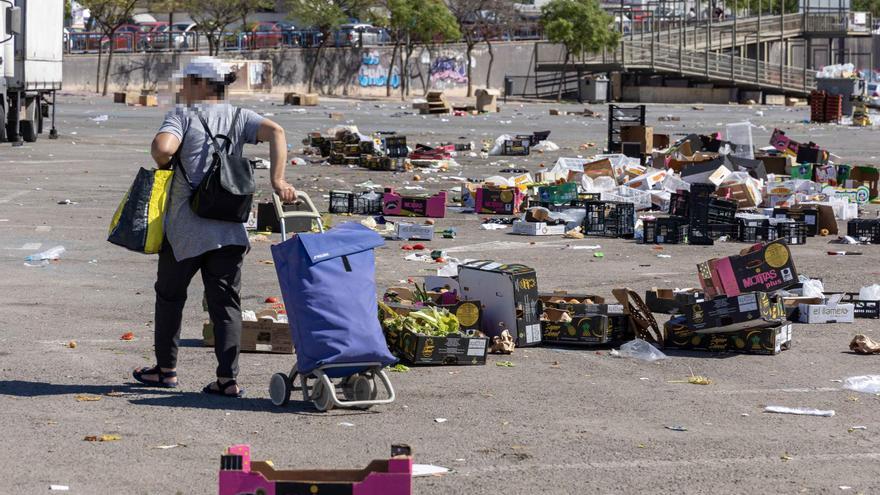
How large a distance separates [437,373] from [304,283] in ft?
5.04

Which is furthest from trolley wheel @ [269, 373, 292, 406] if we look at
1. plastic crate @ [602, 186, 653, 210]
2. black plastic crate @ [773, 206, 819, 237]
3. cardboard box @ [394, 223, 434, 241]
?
plastic crate @ [602, 186, 653, 210]

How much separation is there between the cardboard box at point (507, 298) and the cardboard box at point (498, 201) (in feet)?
28.2

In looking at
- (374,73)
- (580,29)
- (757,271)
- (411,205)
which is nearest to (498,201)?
(411,205)

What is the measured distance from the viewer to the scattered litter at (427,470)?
5707mm

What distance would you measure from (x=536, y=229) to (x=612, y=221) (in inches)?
32.5

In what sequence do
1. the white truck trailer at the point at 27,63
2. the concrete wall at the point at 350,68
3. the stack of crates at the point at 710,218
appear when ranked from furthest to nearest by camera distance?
the concrete wall at the point at 350,68 < the white truck trailer at the point at 27,63 < the stack of crates at the point at 710,218

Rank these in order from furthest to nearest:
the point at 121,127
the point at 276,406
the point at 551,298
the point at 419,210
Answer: the point at 121,127 < the point at 419,210 < the point at 551,298 < the point at 276,406

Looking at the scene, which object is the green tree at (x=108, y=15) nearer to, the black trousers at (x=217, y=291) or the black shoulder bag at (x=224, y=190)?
the black trousers at (x=217, y=291)

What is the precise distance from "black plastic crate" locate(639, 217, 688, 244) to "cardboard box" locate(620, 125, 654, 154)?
1006cm

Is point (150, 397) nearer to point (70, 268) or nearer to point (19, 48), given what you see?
point (70, 268)

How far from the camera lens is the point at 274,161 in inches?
276

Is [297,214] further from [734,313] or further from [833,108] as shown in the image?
[833,108]

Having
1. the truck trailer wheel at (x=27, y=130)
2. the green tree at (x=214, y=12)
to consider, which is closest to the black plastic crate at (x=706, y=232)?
the truck trailer wheel at (x=27, y=130)

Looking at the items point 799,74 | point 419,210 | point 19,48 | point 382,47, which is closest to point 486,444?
point 419,210
